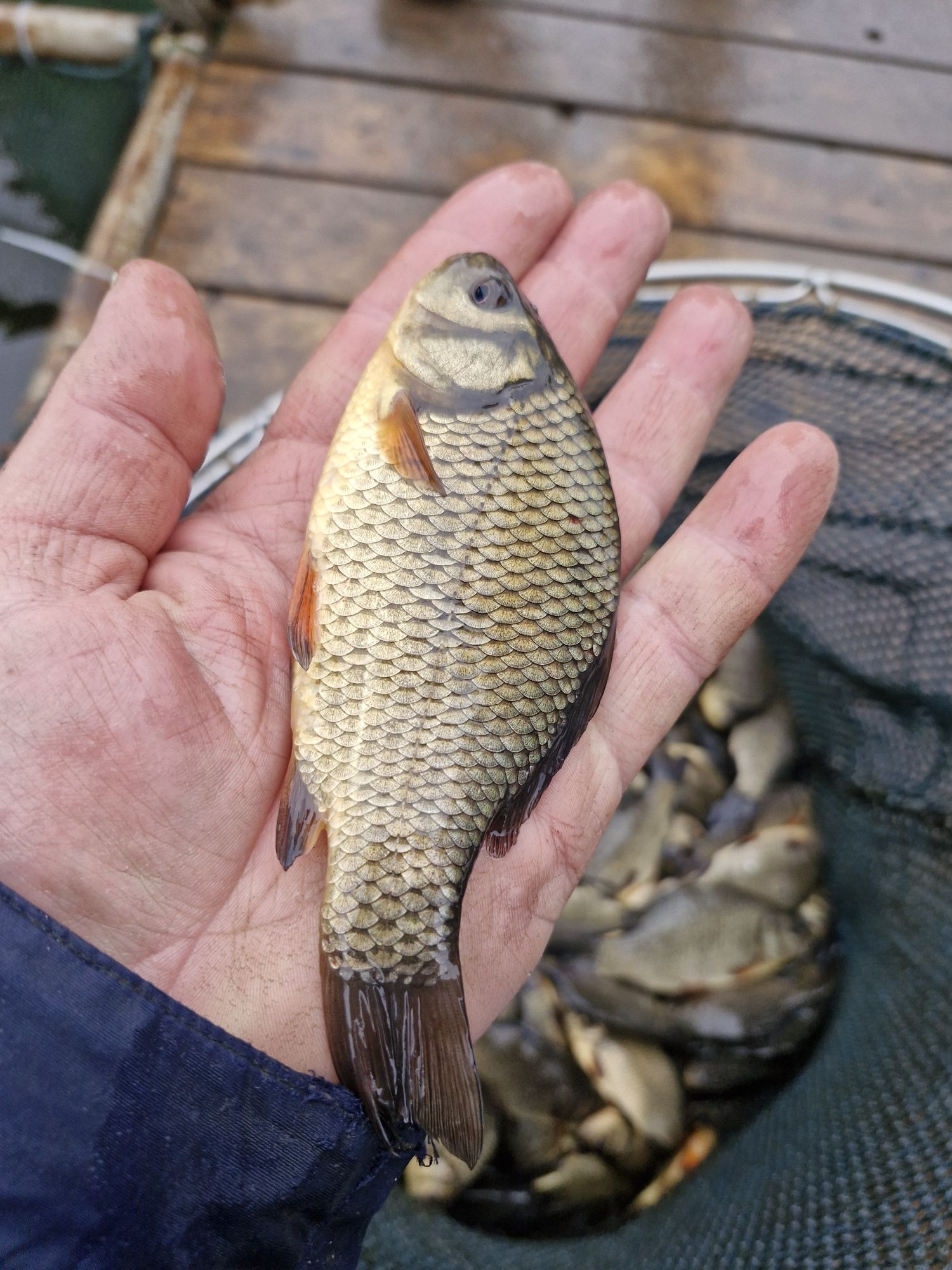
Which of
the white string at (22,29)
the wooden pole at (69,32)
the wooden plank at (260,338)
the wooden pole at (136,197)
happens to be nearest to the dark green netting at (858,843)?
the wooden plank at (260,338)

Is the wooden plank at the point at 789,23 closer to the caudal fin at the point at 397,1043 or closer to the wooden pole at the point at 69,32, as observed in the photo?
the wooden pole at the point at 69,32

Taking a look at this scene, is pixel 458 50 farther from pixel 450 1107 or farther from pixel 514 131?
pixel 450 1107

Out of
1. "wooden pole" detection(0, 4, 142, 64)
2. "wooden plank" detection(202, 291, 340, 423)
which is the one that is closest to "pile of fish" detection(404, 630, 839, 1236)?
"wooden plank" detection(202, 291, 340, 423)

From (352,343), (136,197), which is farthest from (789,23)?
(352,343)

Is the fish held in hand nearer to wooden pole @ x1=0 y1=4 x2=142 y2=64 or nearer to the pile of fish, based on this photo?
the pile of fish

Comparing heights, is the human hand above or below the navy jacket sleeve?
above
